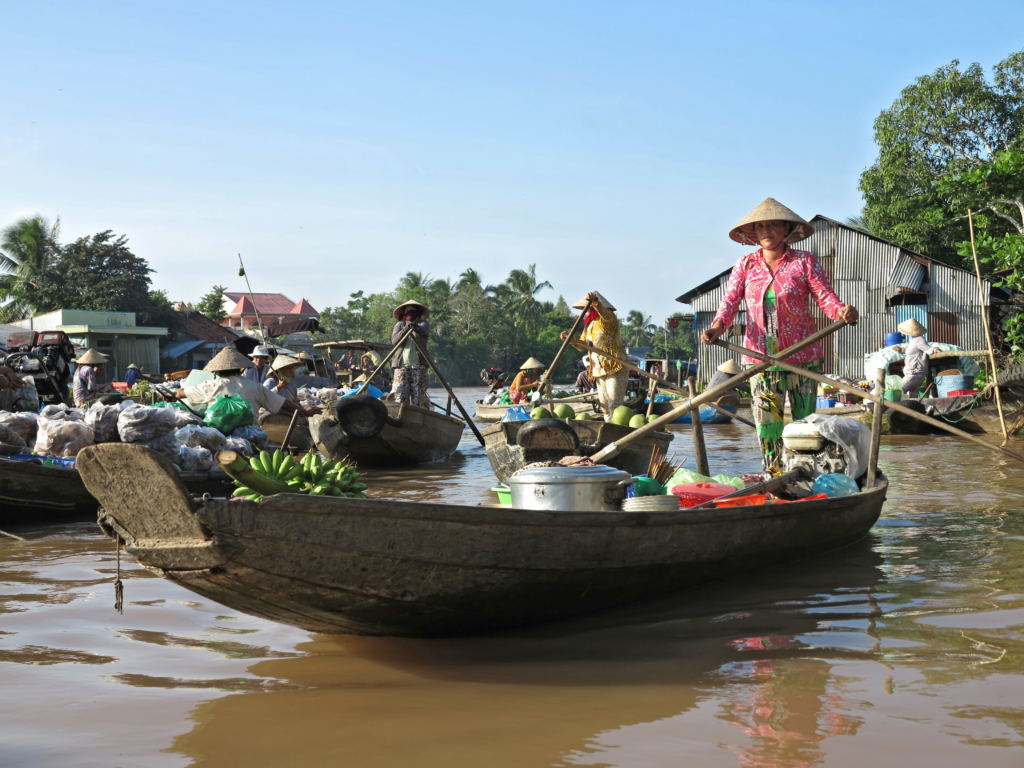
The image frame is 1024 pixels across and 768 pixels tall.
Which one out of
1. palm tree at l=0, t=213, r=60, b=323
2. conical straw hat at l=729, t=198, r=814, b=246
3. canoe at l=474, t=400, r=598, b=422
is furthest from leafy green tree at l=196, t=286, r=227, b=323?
conical straw hat at l=729, t=198, r=814, b=246

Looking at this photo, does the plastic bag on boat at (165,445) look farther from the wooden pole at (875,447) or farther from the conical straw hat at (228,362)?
the wooden pole at (875,447)

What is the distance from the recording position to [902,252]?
20297 mm

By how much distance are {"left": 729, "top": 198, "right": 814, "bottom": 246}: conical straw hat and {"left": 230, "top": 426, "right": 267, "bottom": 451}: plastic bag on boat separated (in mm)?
4134

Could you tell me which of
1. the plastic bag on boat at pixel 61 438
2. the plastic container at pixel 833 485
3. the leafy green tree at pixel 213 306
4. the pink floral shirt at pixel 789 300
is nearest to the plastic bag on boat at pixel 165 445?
the plastic bag on boat at pixel 61 438

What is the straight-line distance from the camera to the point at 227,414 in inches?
282

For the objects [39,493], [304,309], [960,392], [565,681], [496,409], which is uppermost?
[304,309]

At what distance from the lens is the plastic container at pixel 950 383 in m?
12.4

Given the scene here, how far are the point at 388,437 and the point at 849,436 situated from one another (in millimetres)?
5200

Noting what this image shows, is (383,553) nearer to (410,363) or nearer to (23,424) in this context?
(23,424)

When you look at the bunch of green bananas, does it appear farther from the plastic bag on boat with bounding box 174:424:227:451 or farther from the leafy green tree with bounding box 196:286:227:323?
the leafy green tree with bounding box 196:286:227:323

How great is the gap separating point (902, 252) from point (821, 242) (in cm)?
193

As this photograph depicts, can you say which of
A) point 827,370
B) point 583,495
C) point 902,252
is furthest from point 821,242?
point 583,495

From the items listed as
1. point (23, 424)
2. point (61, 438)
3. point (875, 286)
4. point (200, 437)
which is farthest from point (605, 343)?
point (875, 286)

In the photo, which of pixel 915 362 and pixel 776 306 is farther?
pixel 915 362
